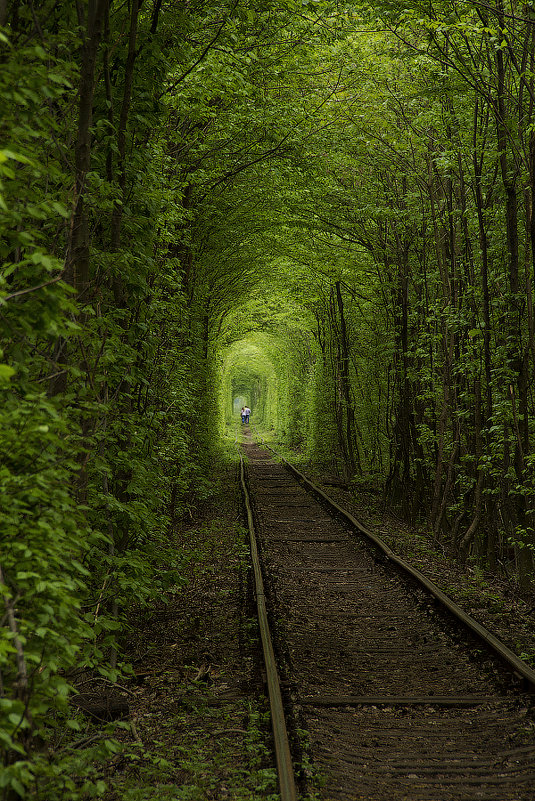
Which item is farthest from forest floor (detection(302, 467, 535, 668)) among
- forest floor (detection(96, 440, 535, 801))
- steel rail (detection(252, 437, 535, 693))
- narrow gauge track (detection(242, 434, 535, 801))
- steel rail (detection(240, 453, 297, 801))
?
steel rail (detection(240, 453, 297, 801))

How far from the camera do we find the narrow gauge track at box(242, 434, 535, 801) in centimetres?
387

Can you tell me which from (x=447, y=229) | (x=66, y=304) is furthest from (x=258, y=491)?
(x=66, y=304)

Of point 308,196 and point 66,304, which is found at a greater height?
point 308,196

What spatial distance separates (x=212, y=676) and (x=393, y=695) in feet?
5.12

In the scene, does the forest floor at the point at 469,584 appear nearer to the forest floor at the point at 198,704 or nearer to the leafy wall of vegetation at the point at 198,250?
the leafy wall of vegetation at the point at 198,250

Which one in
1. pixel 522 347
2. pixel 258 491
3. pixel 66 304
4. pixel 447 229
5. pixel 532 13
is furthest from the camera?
pixel 258 491

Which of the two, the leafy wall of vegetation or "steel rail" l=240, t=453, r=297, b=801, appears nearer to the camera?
the leafy wall of vegetation

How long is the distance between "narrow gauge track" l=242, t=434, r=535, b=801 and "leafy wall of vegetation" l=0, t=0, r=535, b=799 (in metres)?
1.54

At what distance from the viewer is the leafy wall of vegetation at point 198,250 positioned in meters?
2.93

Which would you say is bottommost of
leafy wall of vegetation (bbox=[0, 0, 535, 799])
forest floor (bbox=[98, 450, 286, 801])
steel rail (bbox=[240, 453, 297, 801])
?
forest floor (bbox=[98, 450, 286, 801])

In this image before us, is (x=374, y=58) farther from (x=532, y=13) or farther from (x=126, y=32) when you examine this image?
(x=126, y=32)

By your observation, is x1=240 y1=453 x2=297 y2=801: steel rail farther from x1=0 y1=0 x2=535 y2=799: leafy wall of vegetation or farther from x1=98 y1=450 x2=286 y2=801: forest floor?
x1=0 y1=0 x2=535 y2=799: leafy wall of vegetation

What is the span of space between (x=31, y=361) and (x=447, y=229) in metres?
9.66

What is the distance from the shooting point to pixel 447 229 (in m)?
11.4
